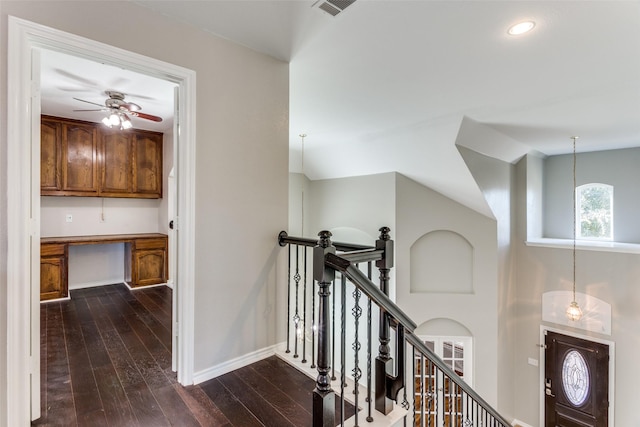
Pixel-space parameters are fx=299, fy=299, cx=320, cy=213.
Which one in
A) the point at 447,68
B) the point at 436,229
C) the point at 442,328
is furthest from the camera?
the point at 442,328

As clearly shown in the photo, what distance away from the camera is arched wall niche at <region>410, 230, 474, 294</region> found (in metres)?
6.14

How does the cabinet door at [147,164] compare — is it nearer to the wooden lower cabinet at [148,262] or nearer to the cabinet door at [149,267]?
the wooden lower cabinet at [148,262]

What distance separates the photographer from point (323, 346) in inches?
63.2

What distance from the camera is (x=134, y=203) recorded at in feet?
17.0

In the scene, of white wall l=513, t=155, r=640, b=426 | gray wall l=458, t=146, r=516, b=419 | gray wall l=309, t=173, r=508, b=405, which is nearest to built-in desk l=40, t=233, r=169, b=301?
gray wall l=309, t=173, r=508, b=405

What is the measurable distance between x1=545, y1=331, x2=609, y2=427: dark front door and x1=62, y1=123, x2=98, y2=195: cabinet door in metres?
8.57

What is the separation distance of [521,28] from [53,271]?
5.89m

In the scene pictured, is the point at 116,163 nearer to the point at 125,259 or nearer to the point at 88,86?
the point at 125,259

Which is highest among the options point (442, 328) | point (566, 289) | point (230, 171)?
point (230, 171)

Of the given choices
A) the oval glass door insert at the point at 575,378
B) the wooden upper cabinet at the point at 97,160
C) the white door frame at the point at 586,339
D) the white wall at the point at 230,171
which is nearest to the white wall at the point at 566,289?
the white door frame at the point at 586,339

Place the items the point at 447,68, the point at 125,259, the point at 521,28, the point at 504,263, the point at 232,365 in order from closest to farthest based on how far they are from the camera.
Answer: the point at 521,28, the point at 232,365, the point at 447,68, the point at 125,259, the point at 504,263

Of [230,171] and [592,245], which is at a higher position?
[230,171]

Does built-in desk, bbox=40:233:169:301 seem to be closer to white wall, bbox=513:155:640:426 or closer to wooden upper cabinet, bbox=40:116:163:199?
wooden upper cabinet, bbox=40:116:163:199

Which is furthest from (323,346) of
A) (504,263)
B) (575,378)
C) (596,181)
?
(596,181)
